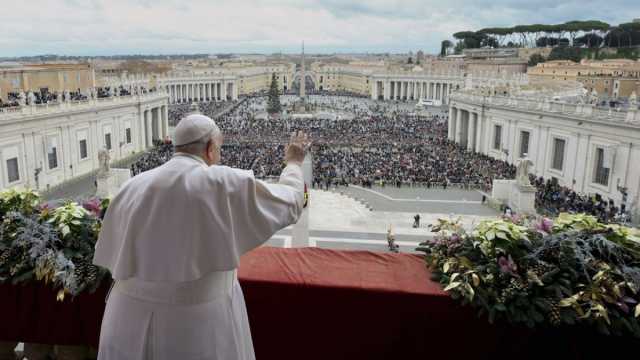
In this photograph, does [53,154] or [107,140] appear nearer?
[53,154]

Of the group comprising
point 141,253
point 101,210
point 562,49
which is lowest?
point 101,210

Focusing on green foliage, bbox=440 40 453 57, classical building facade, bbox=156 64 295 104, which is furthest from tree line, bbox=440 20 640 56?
classical building facade, bbox=156 64 295 104

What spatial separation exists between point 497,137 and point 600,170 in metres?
12.8

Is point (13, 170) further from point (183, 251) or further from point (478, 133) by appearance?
point (478, 133)

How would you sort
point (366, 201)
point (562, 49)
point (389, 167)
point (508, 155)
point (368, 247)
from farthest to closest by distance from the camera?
point (562, 49), point (508, 155), point (389, 167), point (366, 201), point (368, 247)

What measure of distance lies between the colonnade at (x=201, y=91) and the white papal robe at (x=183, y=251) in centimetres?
9590

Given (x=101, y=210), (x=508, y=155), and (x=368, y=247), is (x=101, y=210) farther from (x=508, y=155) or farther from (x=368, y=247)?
(x=508, y=155)

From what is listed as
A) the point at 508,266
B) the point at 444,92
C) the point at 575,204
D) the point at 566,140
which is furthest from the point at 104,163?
the point at 444,92

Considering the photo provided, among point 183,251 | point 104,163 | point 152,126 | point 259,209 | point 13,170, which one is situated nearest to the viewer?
point 183,251

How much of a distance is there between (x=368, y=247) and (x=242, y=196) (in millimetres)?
15900

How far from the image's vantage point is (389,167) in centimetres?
3181

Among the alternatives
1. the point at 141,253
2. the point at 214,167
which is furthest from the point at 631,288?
the point at 141,253

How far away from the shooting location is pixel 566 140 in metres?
29.7

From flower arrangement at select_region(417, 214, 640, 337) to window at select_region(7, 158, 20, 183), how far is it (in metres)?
27.5
